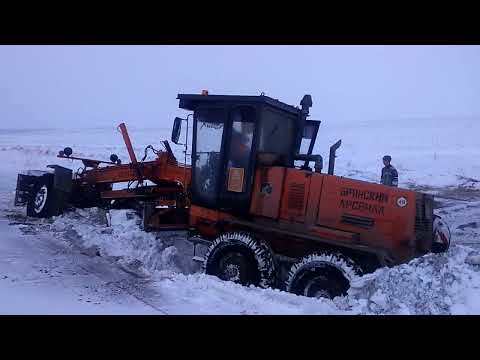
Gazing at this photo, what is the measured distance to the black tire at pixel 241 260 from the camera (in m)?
5.83

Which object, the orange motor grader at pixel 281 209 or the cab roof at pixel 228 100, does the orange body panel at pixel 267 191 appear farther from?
the cab roof at pixel 228 100

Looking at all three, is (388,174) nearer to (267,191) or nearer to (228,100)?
(267,191)

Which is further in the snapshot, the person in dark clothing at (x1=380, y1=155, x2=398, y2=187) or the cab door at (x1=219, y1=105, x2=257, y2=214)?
the person in dark clothing at (x1=380, y1=155, x2=398, y2=187)

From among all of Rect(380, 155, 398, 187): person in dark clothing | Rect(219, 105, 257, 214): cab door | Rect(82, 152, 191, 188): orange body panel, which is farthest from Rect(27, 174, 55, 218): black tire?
Rect(380, 155, 398, 187): person in dark clothing

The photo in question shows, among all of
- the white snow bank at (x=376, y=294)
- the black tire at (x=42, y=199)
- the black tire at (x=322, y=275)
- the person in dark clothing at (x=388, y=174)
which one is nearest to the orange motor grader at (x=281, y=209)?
the black tire at (x=322, y=275)

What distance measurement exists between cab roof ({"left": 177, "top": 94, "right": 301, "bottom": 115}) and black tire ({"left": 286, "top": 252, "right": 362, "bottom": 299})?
213cm

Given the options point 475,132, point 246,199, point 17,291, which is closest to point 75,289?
point 17,291

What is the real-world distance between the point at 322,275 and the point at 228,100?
259cm

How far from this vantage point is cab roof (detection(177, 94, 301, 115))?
632cm

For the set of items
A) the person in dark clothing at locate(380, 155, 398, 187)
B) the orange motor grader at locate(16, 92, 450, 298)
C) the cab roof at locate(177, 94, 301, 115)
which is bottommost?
the orange motor grader at locate(16, 92, 450, 298)

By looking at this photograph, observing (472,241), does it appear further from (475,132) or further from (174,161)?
(475,132)

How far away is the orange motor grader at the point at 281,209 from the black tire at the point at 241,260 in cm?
1

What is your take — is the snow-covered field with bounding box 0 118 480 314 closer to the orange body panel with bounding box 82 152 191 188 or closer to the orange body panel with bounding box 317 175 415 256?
the orange body panel with bounding box 317 175 415 256

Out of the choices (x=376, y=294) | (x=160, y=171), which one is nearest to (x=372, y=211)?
(x=376, y=294)
